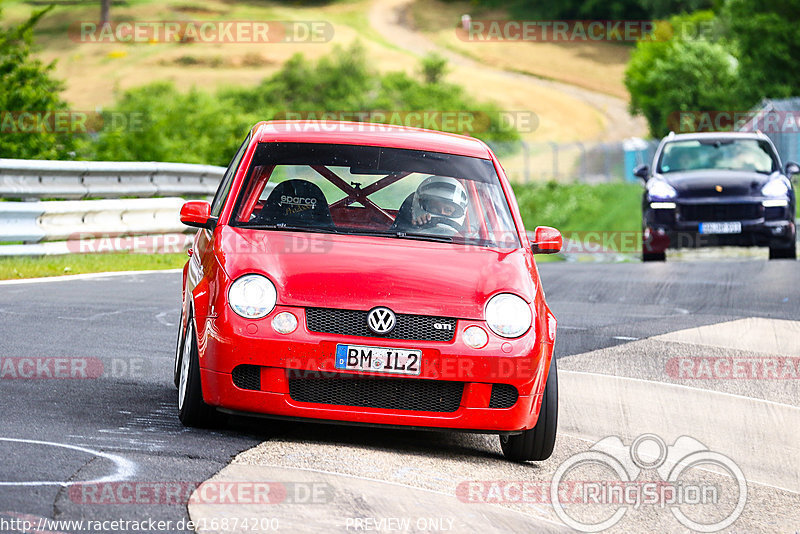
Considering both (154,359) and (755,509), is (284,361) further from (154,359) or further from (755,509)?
(154,359)

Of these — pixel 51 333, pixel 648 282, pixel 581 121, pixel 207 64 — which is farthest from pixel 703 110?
pixel 51 333

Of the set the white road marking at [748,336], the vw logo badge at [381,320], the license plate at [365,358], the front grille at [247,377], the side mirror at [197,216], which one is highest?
the side mirror at [197,216]

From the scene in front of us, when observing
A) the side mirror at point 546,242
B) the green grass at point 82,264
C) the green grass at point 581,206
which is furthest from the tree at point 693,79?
the side mirror at point 546,242

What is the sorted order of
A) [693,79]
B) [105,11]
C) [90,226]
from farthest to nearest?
[105,11] < [693,79] < [90,226]

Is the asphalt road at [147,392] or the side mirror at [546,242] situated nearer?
the asphalt road at [147,392]

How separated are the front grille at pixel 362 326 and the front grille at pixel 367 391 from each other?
0.70 ft

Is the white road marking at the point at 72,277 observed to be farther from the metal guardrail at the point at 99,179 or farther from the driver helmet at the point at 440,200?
the driver helmet at the point at 440,200

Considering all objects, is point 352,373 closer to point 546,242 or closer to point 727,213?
point 546,242

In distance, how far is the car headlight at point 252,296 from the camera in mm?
6129

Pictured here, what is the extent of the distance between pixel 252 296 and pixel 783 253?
43.6ft

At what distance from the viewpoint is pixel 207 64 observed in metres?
109

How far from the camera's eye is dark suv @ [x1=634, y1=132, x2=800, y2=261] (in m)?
17.5

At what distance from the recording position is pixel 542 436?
6438 mm

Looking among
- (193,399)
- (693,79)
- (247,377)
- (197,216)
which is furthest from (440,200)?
(693,79)
